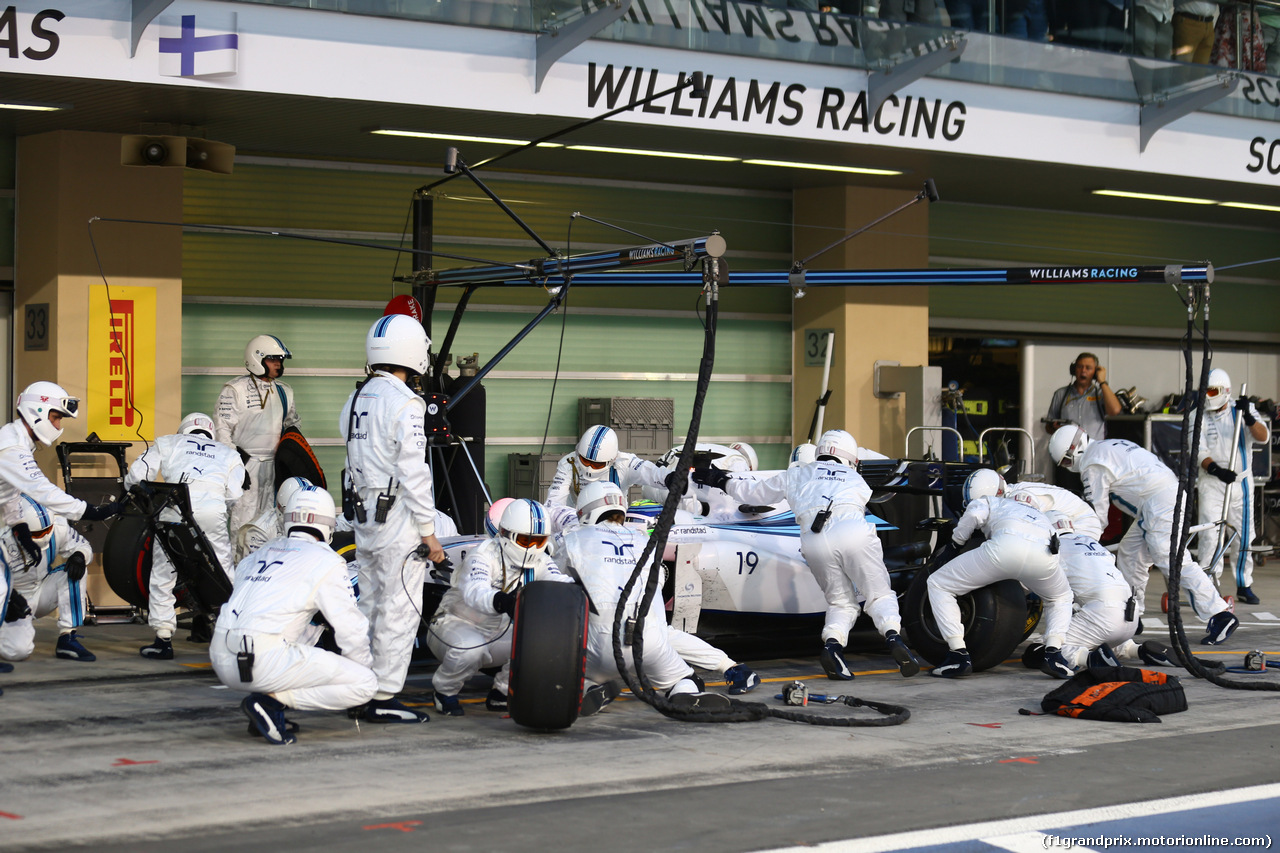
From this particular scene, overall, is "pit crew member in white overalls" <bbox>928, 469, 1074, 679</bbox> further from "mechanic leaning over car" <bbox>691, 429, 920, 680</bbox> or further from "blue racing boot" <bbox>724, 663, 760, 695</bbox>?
"blue racing boot" <bbox>724, 663, 760, 695</bbox>

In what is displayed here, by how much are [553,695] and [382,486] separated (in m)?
1.64

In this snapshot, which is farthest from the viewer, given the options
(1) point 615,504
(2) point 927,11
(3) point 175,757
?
(2) point 927,11

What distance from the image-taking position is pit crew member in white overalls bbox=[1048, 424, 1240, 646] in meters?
11.4

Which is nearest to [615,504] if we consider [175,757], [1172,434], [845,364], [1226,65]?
[175,757]

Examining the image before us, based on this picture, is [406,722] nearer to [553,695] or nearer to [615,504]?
[553,695]

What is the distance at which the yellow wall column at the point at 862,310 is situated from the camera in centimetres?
1611

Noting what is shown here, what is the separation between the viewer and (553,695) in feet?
23.5

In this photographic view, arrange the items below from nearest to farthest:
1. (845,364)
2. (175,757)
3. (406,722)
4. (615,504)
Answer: (175,757) → (406,722) → (615,504) → (845,364)

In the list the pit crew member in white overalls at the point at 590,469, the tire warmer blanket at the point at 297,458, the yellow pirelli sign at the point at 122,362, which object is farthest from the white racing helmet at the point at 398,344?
the yellow pirelli sign at the point at 122,362

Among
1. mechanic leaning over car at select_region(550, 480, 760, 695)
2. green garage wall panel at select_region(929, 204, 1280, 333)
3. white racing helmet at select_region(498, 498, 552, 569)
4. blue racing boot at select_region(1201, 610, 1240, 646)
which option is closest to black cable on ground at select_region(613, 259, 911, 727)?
mechanic leaning over car at select_region(550, 480, 760, 695)

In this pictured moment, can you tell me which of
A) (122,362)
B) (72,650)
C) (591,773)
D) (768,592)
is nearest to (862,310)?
(768,592)

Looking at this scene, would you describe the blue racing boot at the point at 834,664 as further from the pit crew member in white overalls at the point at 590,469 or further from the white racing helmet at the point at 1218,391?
the white racing helmet at the point at 1218,391

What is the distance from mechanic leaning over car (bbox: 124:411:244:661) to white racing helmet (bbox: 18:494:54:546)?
23.3 inches

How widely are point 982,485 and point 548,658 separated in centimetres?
402
